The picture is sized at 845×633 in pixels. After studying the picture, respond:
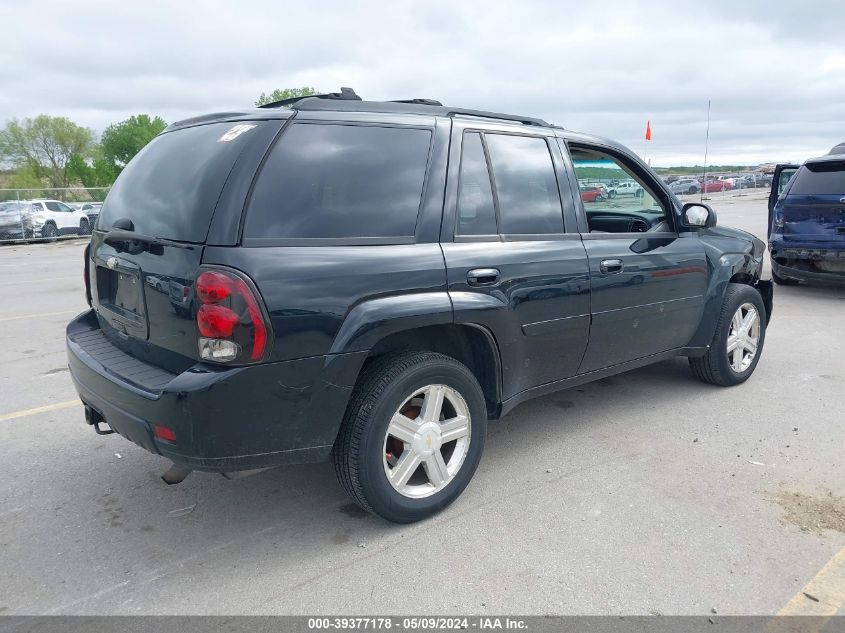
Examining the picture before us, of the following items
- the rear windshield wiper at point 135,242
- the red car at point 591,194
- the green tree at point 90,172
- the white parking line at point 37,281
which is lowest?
the white parking line at point 37,281

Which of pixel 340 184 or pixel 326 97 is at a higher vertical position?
pixel 326 97

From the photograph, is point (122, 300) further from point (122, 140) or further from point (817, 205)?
point (122, 140)

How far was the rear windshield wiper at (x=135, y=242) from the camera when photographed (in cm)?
284

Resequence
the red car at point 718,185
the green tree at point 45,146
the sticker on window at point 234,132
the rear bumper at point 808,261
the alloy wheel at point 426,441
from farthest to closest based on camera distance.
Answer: the green tree at point 45,146
the red car at point 718,185
the rear bumper at point 808,261
the alloy wheel at point 426,441
the sticker on window at point 234,132

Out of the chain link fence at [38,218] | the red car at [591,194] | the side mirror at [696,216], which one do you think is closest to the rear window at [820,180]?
the side mirror at [696,216]

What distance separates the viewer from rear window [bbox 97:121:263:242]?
9.16ft

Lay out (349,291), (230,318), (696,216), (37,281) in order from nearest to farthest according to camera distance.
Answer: (230,318)
(349,291)
(696,216)
(37,281)

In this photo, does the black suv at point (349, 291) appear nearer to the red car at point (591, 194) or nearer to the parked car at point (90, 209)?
the red car at point (591, 194)

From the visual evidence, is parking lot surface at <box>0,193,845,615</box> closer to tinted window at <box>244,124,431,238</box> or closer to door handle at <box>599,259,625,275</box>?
door handle at <box>599,259,625,275</box>

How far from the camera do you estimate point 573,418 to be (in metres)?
4.59

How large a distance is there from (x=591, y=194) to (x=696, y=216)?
33.6 inches

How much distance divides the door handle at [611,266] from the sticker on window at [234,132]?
2095 millimetres

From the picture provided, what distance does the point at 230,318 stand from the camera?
2604 mm

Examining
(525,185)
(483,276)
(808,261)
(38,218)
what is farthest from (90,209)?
(483,276)
